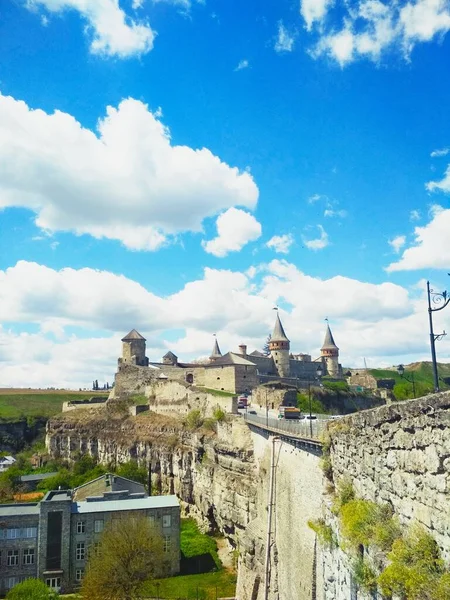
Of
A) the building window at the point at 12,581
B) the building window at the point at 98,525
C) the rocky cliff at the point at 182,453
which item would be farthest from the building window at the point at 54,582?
the rocky cliff at the point at 182,453

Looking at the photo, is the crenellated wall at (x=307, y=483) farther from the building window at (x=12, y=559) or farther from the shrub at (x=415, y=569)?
the building window at (x=12, y=559)

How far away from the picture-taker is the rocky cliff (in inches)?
1471

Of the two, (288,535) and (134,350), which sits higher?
(134,350)

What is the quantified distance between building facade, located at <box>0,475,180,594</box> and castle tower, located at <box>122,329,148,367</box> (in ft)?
159

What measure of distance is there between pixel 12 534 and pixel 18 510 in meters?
1.93

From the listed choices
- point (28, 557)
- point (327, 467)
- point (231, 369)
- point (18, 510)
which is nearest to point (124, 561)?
point (28, 557)

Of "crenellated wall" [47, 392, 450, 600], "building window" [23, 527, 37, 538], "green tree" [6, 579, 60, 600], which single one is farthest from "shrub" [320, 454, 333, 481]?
"building window" [23, 527, 37, 538]

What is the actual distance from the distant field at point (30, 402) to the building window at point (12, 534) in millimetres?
58532

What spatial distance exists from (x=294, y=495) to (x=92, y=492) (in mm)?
29263

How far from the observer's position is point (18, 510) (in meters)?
35.9

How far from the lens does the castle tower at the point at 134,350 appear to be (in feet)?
279

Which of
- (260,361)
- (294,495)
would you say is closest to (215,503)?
(294,495)

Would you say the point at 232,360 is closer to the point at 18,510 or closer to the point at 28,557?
the point at 18,510

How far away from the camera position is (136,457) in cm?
6050
